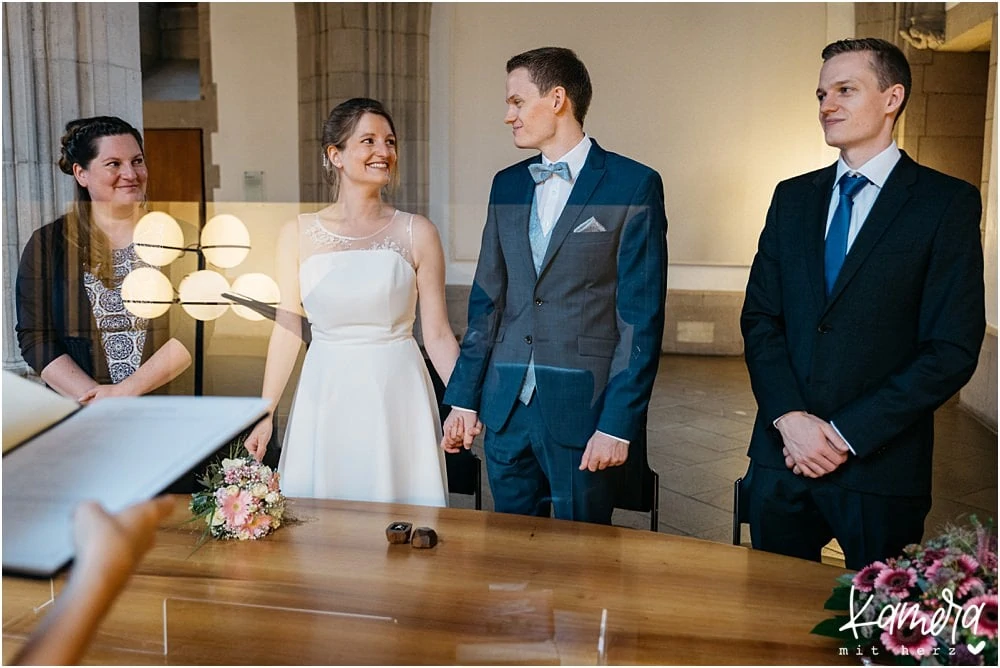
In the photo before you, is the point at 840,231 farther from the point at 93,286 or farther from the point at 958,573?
the point at 93,286

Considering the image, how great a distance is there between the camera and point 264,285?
2.55 meters

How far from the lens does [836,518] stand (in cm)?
224

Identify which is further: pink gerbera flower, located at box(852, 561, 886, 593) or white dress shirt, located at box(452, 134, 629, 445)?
white dress shirt, located at box(452, 134, 629, 445)

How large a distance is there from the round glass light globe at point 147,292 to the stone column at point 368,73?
0.52m

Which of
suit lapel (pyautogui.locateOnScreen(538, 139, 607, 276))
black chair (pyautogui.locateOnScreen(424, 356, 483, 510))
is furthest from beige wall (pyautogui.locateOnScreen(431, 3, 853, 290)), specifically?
black chair (pyautogui.locateOnScreen(424, 356, 483, 510))

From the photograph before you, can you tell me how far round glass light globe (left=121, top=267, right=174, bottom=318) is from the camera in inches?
102

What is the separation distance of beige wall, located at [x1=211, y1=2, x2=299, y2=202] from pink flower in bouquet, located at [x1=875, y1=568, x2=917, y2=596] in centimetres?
184

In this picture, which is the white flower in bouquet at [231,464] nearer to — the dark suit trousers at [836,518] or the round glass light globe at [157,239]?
the round glass light globe at [157,239]

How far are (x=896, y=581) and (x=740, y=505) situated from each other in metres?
0.96

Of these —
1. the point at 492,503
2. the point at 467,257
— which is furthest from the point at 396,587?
the point at 467,257

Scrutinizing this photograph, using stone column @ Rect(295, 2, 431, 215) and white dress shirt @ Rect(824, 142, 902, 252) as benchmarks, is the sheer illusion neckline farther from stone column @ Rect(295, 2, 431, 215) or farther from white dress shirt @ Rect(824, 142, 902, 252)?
white dress shirt @ Rect(824, 142, 902, 252)

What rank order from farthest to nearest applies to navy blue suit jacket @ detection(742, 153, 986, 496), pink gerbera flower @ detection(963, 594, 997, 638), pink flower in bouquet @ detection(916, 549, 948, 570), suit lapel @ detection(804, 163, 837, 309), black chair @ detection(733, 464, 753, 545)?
black chair @ detection(733, 464, 753, 545) → suit lapel @ detection(804, 163, 837, 309) → navy blue suit jacket @ detection(742, 153, 986, 496) → pink flower in bouquet @ detection(916, 549, 948, 570) → pink gerbera flower @ detection(963, 594, 997, 638)

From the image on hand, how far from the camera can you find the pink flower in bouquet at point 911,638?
4.72ft

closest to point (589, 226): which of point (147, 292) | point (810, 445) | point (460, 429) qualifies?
point (460, 429)
